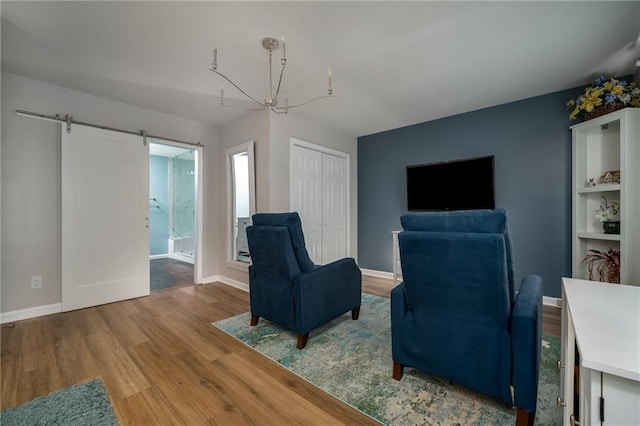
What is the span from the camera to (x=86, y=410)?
1.45m

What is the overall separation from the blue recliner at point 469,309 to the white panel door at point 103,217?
11.3ft

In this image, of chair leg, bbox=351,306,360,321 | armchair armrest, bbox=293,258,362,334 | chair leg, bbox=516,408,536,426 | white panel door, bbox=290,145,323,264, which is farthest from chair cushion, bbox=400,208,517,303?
white panel door, bbox=290,145,323,264

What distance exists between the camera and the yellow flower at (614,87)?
2.43m

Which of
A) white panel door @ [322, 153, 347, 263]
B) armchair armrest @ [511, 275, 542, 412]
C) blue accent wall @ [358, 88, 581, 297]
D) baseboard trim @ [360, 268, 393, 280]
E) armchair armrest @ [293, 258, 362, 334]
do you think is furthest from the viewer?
baseboard trim @ [360, 268, 393, 280]

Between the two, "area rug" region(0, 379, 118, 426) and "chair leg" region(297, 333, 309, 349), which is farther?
"chair leg" region(297, 333, 309, 349)

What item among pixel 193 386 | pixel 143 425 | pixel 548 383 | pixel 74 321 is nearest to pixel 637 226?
pixel 548 383

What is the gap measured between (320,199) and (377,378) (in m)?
2.85

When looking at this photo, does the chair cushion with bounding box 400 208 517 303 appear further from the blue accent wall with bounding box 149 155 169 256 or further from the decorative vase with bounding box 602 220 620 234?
the blue accent wall with bounding box 149 155 169 256

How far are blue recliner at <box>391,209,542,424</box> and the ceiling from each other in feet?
5.05

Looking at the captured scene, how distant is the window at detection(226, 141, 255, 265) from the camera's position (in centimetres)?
391

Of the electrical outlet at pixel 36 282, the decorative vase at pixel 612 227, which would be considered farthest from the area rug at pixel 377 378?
the electrical outlet at pixel 36 282

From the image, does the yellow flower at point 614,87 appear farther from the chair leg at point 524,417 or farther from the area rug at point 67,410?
the area rug at point 67,410

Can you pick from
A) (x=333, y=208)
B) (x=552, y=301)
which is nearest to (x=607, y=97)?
(x=552, y=301)

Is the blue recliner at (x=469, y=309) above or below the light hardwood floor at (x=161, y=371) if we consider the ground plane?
above
